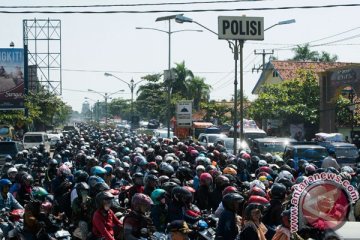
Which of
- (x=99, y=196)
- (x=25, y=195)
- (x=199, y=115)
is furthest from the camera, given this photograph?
(x=199, y=115)

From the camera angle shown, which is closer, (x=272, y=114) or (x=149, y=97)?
(x=272, y=114)

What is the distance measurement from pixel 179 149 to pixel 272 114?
23631 mm

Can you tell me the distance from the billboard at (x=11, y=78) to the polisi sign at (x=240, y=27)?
22251mm

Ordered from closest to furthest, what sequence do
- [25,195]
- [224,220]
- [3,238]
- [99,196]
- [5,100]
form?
1. [224,220]
2. [99,196]
3. [3,238]
4. [25,195]
5. [5,100]

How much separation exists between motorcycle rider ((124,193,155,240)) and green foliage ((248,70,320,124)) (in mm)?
A: 35894

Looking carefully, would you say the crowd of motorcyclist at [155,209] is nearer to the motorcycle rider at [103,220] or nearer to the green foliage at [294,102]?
the motorcycle rider at [103,220]

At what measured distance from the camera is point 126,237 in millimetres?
9078

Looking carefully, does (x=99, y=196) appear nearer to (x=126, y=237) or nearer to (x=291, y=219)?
(x=126, y=237)

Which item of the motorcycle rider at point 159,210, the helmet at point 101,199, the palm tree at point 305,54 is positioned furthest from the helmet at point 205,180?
the palm tree at point 305,54

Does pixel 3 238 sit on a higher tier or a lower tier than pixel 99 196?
lower

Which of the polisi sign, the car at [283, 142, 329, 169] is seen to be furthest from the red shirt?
the polisi sign

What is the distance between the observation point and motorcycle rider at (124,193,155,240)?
9.10m

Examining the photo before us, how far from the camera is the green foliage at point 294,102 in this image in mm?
44875

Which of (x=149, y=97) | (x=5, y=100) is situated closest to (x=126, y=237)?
(x=5, y=100)
